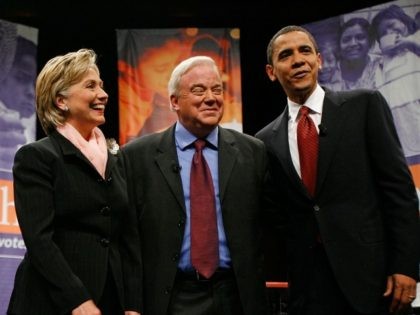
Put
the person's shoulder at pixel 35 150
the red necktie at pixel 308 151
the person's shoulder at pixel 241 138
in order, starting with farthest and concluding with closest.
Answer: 1. the person's shoulder at pixel 241 138
2. the red necktie at pixel 308 151
3. the person's shoulder at pixel 35 150

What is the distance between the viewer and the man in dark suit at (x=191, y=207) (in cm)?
263

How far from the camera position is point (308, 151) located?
8.90ft

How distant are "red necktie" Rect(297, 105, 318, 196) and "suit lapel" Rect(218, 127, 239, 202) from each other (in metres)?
0.29

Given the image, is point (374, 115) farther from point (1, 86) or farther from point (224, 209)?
point (1, 86)

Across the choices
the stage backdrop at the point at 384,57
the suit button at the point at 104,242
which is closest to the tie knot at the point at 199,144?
the suit button at the point at 104,242

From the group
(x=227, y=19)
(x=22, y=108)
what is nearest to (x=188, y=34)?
(x=227, y=19)

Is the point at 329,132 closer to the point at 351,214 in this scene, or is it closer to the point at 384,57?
the point at 351,214

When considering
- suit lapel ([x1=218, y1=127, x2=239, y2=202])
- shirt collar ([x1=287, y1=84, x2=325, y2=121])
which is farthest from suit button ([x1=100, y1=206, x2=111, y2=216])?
shirt collar ([x1=287, y1=84, x2=325, y2=121])

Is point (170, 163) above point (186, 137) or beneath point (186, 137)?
beneath

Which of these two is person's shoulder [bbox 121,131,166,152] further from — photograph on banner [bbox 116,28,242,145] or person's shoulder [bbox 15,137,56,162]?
photograph on banner [bbox 116,28,242,145]

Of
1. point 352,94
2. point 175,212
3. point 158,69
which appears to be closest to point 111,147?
point 175,212

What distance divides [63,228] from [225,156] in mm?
761

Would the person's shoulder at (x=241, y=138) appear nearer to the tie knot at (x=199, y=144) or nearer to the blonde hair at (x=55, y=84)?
the tie knot at (x=199, y=144)

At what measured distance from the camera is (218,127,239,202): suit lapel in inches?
108
